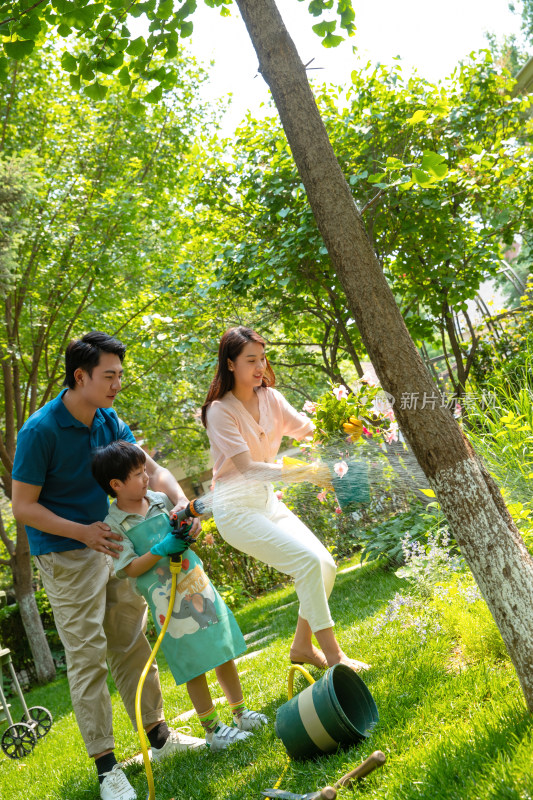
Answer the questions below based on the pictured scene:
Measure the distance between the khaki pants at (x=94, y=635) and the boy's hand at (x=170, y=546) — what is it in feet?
1.54

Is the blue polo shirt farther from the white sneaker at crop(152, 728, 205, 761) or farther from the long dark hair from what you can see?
the white sneaker at crop(152, 728, 205, 761)

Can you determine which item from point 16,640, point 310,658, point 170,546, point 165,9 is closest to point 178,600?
point 170,546

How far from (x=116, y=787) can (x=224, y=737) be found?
45cm

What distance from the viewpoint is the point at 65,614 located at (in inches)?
113

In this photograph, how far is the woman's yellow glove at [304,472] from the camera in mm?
2824

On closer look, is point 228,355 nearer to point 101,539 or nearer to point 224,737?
point 101,539

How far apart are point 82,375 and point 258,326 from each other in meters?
4.84

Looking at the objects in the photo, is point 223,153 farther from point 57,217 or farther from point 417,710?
point 417,710

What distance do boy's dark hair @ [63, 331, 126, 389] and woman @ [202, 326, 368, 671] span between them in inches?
19.0

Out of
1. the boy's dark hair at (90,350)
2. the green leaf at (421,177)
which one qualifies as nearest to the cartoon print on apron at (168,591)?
the boy's dark hair at (90,350)

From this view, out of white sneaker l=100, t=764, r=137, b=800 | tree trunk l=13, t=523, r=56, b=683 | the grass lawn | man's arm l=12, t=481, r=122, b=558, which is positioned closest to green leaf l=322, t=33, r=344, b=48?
man's arm l=12, t=481, r=122, b=558

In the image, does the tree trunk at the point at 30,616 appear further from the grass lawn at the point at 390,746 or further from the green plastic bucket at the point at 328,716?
the green plastic bucket at the point at 328,716

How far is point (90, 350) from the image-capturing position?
2881 millimetres

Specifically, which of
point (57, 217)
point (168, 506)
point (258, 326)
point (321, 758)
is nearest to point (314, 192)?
point (168, 506)
